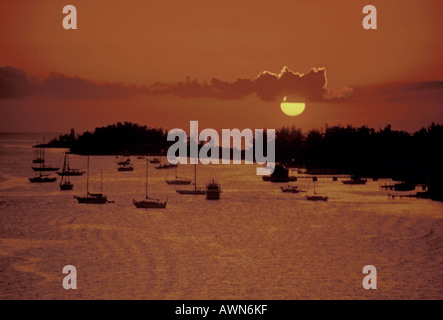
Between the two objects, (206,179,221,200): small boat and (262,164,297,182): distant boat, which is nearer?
(206,179,221,200): small boat

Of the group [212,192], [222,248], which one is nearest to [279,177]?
[212,192]

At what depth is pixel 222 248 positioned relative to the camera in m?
65.8

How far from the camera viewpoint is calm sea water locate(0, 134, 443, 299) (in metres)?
46.7

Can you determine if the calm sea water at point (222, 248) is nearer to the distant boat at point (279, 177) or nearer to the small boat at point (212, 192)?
the small boat at point (212, 192)

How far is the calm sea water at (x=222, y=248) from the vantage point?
46656 mm

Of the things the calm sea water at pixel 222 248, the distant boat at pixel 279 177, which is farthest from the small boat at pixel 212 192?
the distant boat at pixel 279 177

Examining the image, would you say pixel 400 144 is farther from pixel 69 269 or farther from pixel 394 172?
pixel 69 269

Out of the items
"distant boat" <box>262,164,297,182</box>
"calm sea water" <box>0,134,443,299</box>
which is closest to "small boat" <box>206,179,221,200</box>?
"calm sea water" <box>0,134,443,299</box>

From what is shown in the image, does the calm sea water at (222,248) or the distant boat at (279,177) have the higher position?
the distant boat at (279,177)

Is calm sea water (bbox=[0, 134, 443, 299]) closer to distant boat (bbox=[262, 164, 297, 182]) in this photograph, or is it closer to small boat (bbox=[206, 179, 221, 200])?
small boat (bbox=[206, 179, 221, 200])

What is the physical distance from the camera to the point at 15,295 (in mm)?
43844

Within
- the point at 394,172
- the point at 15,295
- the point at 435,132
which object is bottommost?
the point at 15,295

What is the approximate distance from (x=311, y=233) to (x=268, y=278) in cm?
2906
